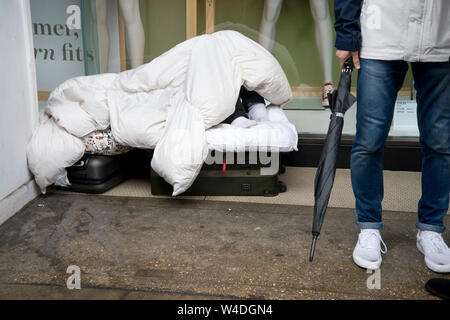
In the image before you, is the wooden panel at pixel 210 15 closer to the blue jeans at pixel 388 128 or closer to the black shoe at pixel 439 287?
the blue jeans at pixel 388 128

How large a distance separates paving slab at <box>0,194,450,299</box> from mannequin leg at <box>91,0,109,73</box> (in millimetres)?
1283

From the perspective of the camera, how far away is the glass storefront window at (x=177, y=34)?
3.11 meters

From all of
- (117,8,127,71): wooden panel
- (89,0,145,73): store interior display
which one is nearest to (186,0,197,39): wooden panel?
(89,0,145,73): store interior display

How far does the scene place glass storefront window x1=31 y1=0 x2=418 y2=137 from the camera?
3107 millimetres

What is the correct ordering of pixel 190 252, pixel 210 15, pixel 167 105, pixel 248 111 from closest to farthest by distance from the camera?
pixel 190 252 → pixel 167 105 → pixel 248 111 → pixel 210 15

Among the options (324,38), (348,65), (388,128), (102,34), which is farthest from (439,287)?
(102,34)

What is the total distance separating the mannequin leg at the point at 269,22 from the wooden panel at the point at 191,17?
1.61ft

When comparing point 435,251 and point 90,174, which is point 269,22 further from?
point 435,251

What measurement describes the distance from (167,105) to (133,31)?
1.14 meters

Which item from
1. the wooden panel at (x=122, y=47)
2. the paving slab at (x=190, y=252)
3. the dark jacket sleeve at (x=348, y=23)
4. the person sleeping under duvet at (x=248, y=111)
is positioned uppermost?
the dark jacket sleeve at (x=348, y=23)

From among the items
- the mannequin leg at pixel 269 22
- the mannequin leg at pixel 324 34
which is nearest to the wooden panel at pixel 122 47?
the mannequin leg at pixel 269 22

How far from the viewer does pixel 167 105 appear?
7.73 feet

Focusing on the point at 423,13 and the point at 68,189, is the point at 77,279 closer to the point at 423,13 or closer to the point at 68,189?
the point at 68,189
